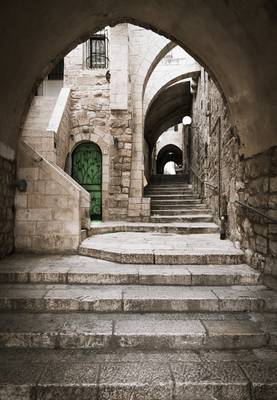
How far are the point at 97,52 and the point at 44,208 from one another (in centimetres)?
853

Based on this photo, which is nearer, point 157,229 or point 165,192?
point 157,229

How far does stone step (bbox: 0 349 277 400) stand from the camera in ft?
6.17

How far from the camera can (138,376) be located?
197 centimetres

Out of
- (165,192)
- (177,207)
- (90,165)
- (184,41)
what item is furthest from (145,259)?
(165,192)

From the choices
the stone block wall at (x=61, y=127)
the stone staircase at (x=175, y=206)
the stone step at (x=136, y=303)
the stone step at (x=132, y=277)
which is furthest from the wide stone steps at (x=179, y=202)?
the stone step at (x=136, y=303)

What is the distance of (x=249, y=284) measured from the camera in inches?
130

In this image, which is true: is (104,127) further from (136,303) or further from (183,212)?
(136,303)

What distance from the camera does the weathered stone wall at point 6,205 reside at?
155 inches

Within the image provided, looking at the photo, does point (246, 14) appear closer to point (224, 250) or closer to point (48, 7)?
point (48, 7)

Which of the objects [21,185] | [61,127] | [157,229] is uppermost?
[61,127]

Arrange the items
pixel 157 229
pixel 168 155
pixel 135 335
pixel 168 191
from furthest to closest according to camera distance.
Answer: pixel 168 155, pixel 168 191, pixel 157 229, pixel 135 335

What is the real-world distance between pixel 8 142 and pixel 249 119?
373 centimetres

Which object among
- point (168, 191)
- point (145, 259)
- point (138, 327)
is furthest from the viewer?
point (168, 191)

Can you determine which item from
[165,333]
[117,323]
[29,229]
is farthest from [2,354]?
[29,229]
